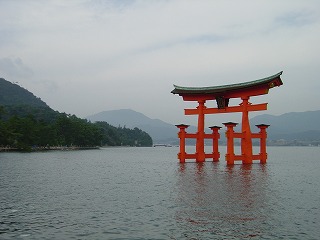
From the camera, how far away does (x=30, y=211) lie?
13797 mm

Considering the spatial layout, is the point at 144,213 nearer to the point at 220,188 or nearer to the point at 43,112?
the point at 220,188

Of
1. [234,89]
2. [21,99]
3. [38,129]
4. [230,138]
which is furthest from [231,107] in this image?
[21,99]

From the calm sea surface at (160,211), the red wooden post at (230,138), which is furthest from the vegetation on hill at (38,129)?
the calm sea surface at (160,211)

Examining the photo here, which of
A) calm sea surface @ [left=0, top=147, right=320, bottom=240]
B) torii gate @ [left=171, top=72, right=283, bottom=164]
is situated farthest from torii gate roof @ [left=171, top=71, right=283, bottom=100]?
calm sea surface @ [left=0, top=147, right=320, bottom=240]

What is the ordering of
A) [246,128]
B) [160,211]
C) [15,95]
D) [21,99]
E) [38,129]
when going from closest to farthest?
[160,211], [246,128], [38,129], [21,99], [15,95]

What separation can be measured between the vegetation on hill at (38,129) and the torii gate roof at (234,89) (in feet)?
156

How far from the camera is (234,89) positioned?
3578cm

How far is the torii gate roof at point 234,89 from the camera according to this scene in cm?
3334

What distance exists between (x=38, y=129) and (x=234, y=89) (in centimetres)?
6145

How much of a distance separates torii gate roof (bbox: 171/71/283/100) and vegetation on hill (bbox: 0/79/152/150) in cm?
4752

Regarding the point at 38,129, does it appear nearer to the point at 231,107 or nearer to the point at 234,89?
the point at 231,107

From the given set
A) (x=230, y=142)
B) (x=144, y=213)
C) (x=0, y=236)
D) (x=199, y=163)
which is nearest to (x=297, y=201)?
(x=144, y=213)

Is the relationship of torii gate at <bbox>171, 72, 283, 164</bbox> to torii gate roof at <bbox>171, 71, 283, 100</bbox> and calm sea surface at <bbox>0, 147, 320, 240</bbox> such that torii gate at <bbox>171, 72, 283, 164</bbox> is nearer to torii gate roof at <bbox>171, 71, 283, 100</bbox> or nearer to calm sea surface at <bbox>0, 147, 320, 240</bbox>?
torii gate roof at <bbox>171, 71, 283, 100</bbox>

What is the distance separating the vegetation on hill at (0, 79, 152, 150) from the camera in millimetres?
78356
